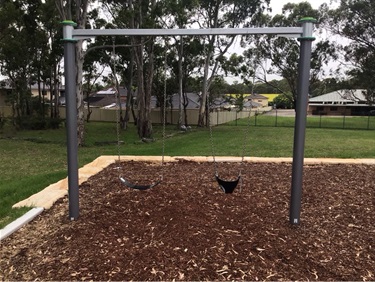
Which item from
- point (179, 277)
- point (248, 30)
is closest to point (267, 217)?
point (179, 277)

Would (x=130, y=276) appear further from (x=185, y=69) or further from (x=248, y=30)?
(x=185, y=69)

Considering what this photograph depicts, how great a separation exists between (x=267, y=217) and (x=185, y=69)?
70.3ft

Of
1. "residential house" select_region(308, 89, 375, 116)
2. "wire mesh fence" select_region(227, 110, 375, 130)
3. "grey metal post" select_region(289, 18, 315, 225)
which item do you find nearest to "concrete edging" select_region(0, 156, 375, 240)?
"grey metal post" select_region(289, 18, 315, 225)

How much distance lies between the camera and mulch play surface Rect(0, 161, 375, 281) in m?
2.22

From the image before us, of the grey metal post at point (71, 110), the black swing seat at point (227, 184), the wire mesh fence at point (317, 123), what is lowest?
the wire mesh fence at point (317, 123)

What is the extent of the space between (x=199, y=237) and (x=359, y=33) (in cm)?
2510

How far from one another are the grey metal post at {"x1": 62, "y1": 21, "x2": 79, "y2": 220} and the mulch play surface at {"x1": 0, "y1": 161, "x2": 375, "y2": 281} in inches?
8.4

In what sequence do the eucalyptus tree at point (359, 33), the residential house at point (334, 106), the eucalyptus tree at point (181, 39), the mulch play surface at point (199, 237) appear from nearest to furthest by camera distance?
1. the mulch play surface at point (199, 237)
2. the eucalyptus tree at point (181, 39)
3. the eucalyptus tree at point (359, 33)
4. the residential house at point (334, 106)

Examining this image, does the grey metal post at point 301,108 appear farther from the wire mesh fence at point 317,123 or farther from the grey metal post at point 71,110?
the wire mesh fence at point 317,123

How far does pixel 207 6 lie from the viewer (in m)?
19.4

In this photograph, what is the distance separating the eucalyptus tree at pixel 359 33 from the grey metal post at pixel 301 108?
75.5 feet

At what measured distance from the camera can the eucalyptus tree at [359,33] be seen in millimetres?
22125

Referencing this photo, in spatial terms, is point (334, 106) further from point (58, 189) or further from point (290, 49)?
point (58, 189)

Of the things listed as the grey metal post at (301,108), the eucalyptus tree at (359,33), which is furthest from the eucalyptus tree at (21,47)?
the eucalyptus tree at (359,33)
